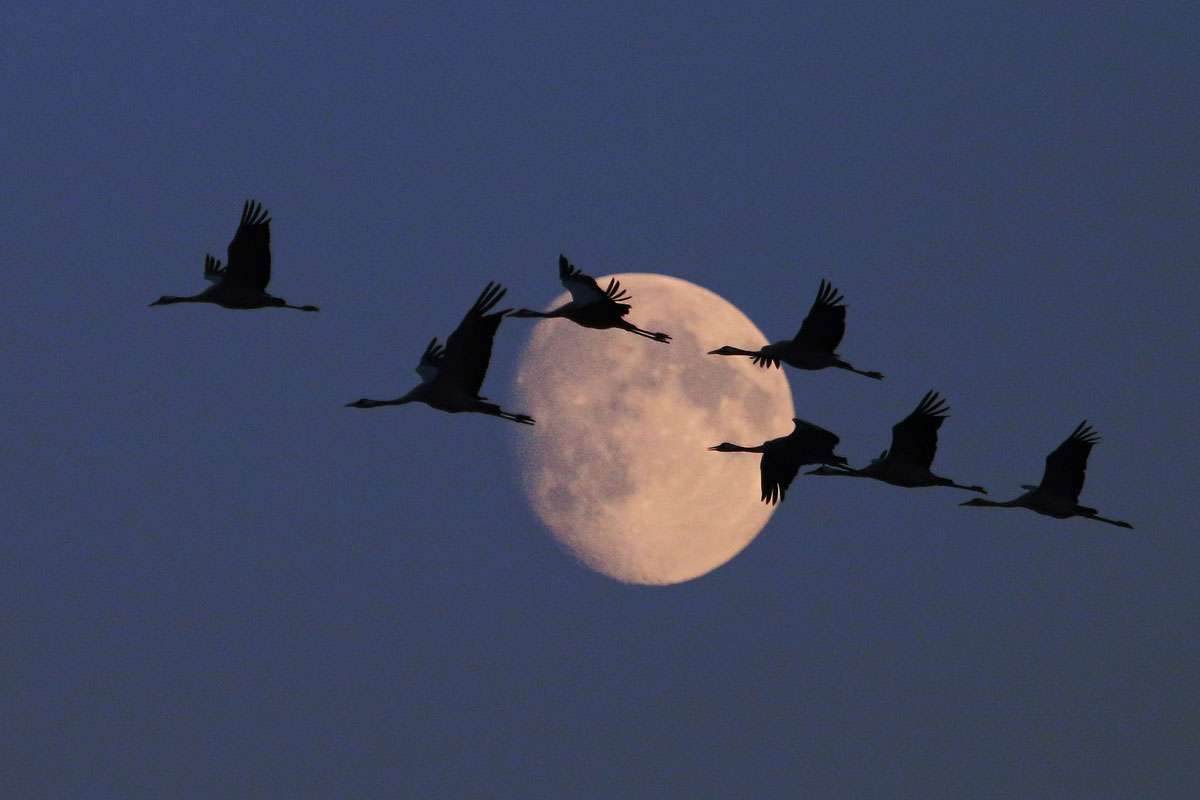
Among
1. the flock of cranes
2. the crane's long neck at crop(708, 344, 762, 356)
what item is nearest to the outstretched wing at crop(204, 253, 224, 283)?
the flock of cranes

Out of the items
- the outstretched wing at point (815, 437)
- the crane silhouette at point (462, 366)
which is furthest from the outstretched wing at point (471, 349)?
the outstretched wing at point (815, 437)

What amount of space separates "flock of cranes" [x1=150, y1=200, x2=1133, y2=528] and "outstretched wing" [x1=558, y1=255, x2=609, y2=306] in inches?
0.7

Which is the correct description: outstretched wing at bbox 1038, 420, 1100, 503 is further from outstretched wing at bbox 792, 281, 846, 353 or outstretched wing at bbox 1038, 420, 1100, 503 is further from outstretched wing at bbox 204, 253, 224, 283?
outstretched wing at bbox 204, 253, 224, 283

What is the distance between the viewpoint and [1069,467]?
4772cm

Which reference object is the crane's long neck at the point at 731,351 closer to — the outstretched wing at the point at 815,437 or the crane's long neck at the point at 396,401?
the outstretched wing at the point at 815,437

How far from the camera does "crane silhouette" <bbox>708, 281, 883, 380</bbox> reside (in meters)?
47.5

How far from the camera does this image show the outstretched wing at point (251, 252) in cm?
4388

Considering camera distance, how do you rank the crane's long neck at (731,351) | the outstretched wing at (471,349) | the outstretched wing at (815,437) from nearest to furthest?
the outstretched wing at (471,349), the outstretched wing at (815,437), the crane's long neck at (731,351)

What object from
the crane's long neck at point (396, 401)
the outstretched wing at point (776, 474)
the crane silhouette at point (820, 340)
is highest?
the crane silhouette at point (820, 340)

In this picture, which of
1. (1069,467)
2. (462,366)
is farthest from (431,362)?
(1069,467)

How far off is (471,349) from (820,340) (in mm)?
7665

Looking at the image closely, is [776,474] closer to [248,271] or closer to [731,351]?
[731,351]

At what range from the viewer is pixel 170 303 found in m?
48.3

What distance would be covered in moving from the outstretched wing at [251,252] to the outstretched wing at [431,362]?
10.0 ft
